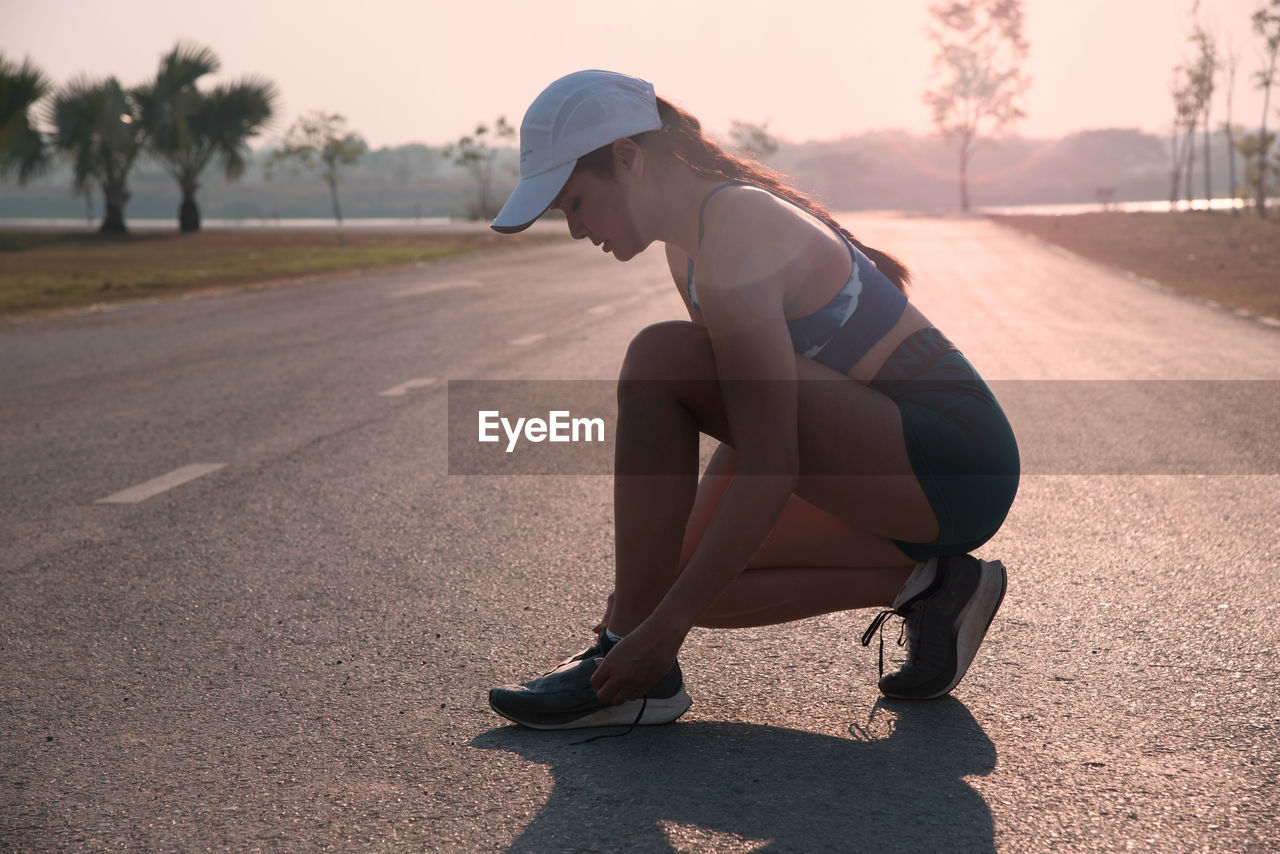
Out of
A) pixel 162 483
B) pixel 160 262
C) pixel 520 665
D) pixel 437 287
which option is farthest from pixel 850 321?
pixel 160 262

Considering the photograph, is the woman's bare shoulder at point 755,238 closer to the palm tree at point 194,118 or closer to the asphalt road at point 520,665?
the asphalt road at point 520,665

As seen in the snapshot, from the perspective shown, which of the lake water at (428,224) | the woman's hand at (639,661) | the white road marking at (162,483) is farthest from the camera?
the lake water at (428,224)

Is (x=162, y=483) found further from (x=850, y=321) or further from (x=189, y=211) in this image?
(x=189, y=211)

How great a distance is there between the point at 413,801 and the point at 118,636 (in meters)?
1.41

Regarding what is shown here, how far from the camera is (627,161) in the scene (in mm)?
2420

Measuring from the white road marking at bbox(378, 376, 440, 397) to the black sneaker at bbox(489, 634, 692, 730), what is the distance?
5154 mm

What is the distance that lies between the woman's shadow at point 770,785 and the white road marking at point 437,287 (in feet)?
46.1

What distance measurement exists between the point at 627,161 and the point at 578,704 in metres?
1.12

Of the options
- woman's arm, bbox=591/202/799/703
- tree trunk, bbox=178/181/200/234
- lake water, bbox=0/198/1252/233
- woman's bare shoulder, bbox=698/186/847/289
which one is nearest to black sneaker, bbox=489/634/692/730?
woman's arm, bbox=591/202/799/703

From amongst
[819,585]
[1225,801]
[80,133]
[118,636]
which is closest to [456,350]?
[118,636]

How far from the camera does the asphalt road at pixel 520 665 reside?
2170mm

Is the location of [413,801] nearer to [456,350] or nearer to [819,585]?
[819,585]

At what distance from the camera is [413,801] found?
2.24 metres

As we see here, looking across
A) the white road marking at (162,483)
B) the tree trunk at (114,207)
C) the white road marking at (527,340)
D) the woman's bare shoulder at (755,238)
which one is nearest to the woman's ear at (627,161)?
the woman's bare shoulder at (755,238)
